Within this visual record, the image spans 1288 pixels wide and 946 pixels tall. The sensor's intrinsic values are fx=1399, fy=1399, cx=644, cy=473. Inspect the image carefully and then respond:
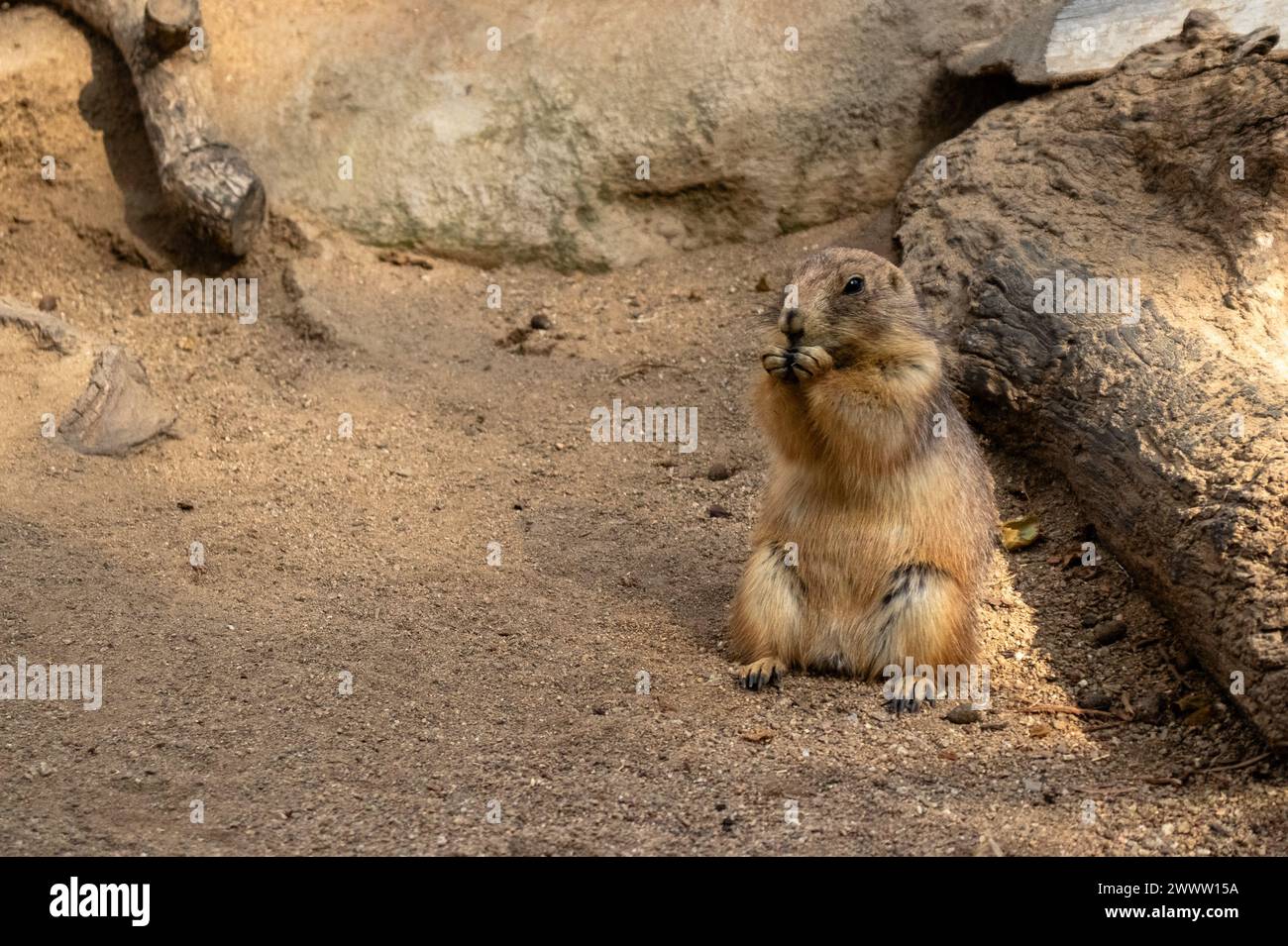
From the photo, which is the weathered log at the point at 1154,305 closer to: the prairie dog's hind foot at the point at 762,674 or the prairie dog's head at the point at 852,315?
the prairie dog's head at the point at 852,315

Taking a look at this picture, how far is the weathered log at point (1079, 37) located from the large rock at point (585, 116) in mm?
628

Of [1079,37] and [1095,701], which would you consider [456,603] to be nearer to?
[1095,701]

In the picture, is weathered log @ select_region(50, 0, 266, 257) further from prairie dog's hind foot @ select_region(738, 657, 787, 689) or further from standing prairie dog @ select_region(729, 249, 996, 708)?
prairie dog's hind foot @ select_region(738, 657, 787, 689)

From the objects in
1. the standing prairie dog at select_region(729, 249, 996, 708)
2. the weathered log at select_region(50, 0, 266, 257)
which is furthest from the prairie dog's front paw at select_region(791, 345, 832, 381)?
the weathered log at select_region(50, 0, 266, 257)

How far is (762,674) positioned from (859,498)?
100 centimetres

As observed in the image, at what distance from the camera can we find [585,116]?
11.0 meters

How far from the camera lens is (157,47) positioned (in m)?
10.1

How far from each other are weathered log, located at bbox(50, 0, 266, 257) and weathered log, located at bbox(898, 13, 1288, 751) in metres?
4.78

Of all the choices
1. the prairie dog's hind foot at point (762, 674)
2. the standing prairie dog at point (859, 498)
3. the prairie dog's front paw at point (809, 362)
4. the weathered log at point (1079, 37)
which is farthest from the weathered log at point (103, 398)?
the weathered log at point (1079, 37)

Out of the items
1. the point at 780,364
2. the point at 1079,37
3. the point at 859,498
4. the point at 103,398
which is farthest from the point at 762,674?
the point at 1079,37

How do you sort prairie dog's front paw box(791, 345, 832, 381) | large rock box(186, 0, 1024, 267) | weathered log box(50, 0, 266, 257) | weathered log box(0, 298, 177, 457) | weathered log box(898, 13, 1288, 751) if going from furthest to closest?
large rock box(186, 0, 1024, 267) < weathered log box(50, 0, 266, 257) < weathered log box(0, 298, 177, 457) < prairie dog's front paw box(791, 345, 832, 381) < weathered log box(898, 13, 1288, 751)

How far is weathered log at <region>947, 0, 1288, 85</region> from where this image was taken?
9.41 metres

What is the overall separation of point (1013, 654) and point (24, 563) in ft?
16.8

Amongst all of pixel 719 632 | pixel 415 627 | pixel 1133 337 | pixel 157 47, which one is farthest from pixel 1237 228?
pixel 157 47
